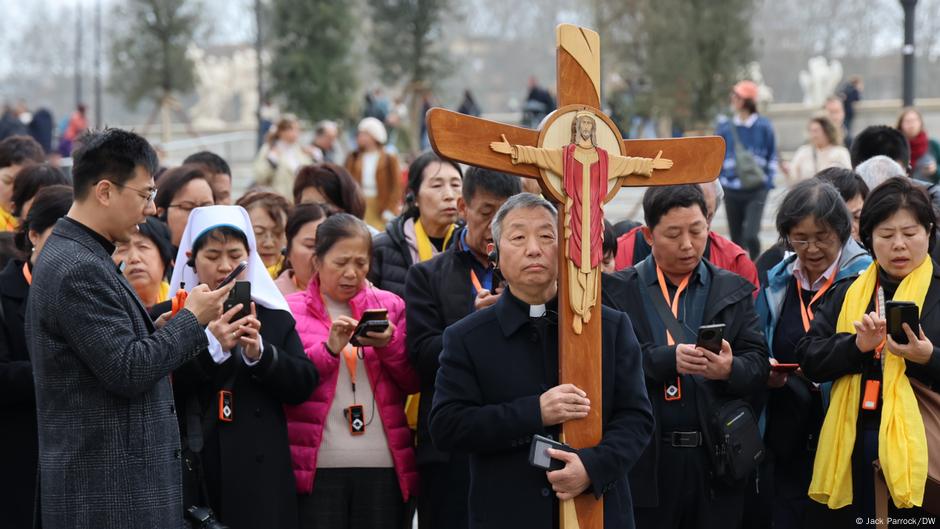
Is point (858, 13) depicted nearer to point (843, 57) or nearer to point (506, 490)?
point (843, 57)

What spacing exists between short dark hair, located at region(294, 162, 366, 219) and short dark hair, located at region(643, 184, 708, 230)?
2379 mm

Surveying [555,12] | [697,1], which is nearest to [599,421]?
[697,1]

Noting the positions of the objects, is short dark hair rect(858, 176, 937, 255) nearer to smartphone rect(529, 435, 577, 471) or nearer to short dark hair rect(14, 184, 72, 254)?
smartphone rect(529, 435, 577, 471)

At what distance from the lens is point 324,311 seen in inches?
230

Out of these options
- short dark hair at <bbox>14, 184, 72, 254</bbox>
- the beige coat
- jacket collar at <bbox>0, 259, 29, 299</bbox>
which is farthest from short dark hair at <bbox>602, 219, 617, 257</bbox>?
the beige coat

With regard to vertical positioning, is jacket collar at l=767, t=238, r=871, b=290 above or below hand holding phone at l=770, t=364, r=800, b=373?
above

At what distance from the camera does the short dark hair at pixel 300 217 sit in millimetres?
6449

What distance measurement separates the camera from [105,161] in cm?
443

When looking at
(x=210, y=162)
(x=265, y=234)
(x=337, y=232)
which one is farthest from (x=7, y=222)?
(x=337, y=232)

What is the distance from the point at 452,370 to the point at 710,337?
4.13 feet

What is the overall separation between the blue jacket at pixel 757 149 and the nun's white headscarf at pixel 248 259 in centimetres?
848

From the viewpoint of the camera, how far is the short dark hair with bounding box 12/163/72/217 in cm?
695

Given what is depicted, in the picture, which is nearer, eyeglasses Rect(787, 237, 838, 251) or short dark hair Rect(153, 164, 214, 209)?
eyeglasses Rect(787, 237, 838, 251)

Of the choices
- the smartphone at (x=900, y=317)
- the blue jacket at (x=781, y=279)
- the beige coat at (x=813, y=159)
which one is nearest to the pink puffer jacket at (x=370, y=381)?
the blue jacket at (x=781, y=279)
